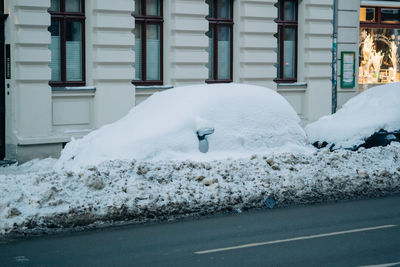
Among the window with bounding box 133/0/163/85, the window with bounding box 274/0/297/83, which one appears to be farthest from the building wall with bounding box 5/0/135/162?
the window with bounding box 274/0/297/83

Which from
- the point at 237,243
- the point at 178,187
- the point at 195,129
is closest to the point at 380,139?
the point at 195,129

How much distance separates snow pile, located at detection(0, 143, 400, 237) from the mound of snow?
304mm

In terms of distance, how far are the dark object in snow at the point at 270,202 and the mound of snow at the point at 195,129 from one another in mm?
1218

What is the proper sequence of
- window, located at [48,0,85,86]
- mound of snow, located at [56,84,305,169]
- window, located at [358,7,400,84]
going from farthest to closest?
window, located at [358,7,400,84]
window, located at [48,0,85,86]
mound of snow, located at [56,84,305,169]

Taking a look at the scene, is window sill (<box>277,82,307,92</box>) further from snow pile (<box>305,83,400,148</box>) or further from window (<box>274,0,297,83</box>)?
snow pile (<box>305,83,400,148</box>)

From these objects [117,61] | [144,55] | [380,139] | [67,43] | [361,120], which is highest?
[67,43]

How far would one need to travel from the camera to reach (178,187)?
10836 mm

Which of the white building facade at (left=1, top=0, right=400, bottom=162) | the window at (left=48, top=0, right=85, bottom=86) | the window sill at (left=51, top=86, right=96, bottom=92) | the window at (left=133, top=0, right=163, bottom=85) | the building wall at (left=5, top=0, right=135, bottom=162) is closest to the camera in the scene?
the building wall at (left=5, top=0, right=135, bottom=162)

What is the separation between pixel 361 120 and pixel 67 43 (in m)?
6.95

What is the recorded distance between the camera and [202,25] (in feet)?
61.5

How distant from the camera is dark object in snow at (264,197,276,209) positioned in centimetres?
1099

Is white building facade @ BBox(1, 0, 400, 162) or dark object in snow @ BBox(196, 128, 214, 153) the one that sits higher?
white building facade @ BBox(1, 0, 400, 162)

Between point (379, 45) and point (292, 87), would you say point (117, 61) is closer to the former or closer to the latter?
point (292, 87)

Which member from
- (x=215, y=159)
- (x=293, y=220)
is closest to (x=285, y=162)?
(x=215, y=159)
